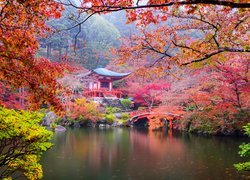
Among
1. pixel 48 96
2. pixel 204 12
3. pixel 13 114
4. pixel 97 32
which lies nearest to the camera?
pixel 13 114

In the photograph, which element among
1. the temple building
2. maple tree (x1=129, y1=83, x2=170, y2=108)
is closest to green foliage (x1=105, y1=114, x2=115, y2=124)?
maple tree (x1=129, y1=83, x2=170, y2=108)

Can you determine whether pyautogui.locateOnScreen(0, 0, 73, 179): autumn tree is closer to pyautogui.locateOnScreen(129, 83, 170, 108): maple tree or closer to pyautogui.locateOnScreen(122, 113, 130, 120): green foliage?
pyautogui.locateOnScreen(129, 83, 170, 108): maple tree

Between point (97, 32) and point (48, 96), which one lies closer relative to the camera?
point (48, 96)

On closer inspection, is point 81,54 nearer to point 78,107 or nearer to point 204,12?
point 78,107

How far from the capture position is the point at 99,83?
3130 cm

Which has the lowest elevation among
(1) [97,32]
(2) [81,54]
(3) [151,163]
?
(3) [151,163]

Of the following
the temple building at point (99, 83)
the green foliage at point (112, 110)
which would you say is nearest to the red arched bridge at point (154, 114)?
the green foliage at point (112, 110)

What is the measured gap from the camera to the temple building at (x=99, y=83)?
30.0 metres

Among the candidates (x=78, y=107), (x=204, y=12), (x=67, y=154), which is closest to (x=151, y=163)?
(x=67, y=154)

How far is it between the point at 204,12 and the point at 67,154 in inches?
267

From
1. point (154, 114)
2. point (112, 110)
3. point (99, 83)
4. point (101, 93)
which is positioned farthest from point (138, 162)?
point (99, 83)

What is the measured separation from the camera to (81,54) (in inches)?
1565

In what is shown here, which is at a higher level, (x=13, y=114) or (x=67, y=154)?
(x=13, y=114)

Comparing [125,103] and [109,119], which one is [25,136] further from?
[125,103]
